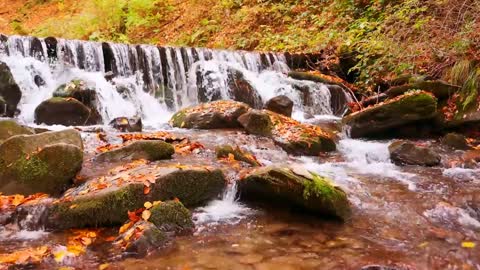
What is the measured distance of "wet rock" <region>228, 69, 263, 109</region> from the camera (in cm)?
1224

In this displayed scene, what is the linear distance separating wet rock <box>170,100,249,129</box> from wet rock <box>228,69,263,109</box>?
260cm

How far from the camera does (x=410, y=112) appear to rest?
8547mm

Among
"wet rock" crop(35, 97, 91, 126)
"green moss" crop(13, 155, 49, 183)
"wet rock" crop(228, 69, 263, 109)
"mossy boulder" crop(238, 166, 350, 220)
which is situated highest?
"wet rock" crop(228, 69, 263, 109)

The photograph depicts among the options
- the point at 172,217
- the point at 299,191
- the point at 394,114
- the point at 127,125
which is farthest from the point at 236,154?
the point at 394,114

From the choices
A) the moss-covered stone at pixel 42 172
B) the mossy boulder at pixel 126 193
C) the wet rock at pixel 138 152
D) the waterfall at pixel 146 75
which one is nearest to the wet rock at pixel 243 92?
the waterfall at pixel 146 75

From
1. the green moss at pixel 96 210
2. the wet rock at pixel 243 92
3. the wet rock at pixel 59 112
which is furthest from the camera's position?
the wet rock at pixel 243 92

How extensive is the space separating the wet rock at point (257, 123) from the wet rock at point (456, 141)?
3169mm

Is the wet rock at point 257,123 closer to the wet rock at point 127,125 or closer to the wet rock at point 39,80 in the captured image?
the wet rock at point 127,125

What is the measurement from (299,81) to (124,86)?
4.93 meters

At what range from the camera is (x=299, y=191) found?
463 cm

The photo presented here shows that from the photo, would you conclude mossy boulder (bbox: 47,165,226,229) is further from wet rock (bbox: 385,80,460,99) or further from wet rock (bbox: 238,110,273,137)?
wet rock (bbox: 385,80,460,99)

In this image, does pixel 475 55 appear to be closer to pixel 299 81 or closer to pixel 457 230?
pixel 299 81

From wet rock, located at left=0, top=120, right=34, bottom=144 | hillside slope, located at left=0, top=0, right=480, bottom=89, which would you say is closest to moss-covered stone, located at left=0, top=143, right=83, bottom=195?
wet rock, located at left=0, top=120, right=34, bottom=144

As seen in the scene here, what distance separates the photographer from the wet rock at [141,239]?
370 cm
